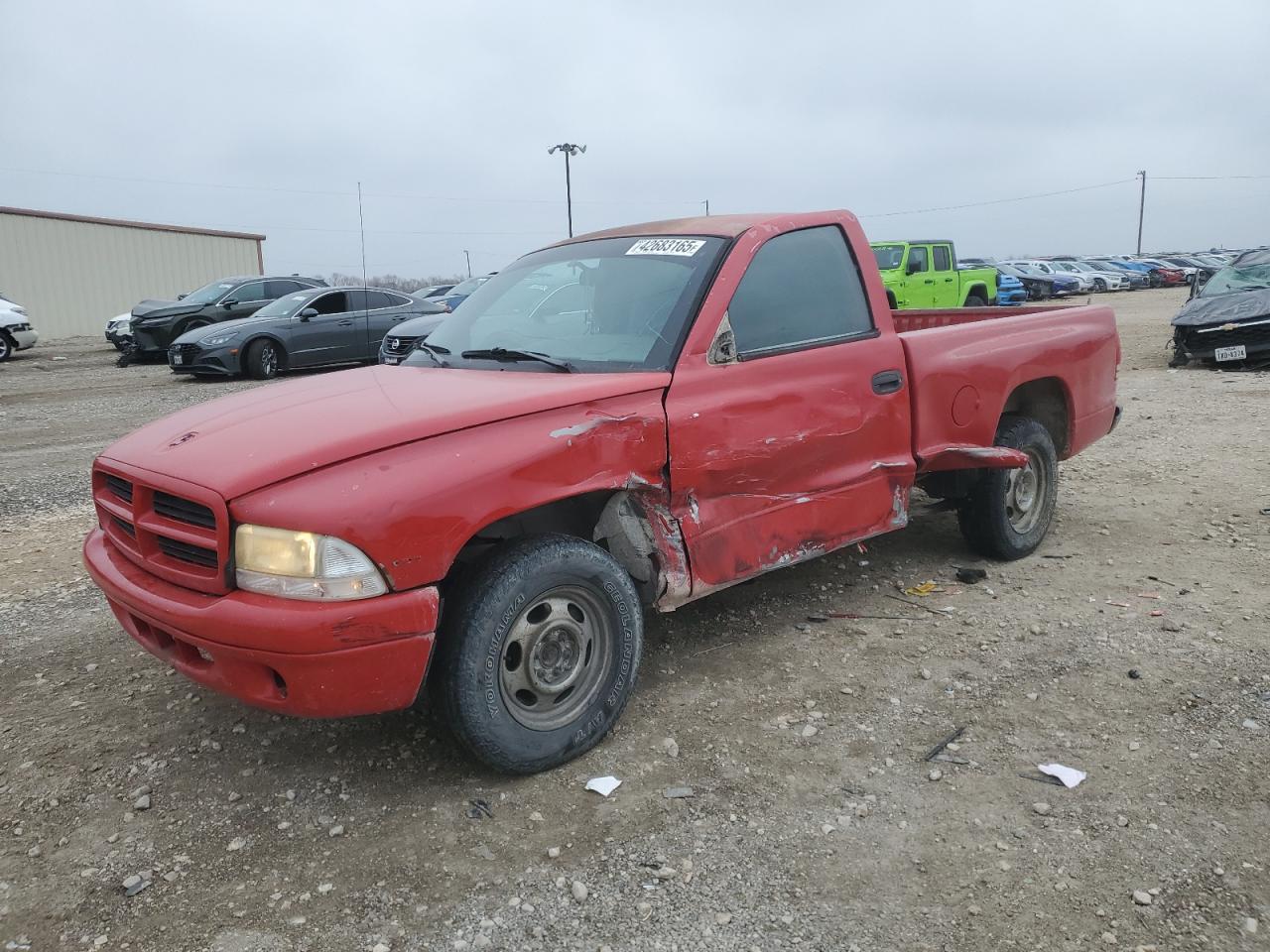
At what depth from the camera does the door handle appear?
4023 mm

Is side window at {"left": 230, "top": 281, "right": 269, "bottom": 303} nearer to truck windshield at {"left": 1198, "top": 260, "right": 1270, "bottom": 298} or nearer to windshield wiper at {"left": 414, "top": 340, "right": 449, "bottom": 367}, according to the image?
windshield wiper at {"left": 414, "top": 340, "right": 449, "bottom": 367}

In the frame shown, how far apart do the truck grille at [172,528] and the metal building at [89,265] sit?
92.9 ft

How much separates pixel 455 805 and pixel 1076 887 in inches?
69.8

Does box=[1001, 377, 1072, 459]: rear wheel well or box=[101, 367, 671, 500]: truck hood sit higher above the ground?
box=[101, 367, 671, 500]: truck hood

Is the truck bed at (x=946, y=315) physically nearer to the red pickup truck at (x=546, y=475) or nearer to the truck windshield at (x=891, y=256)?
the red pickup truck at (x=546, y=475)

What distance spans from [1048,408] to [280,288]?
16.4 meters

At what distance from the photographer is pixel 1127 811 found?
9.23 feet

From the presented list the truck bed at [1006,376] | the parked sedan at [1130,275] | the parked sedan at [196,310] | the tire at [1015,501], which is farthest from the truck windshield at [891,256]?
Result: the parked sedan at [1130,275]

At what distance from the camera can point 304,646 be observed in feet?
8.35

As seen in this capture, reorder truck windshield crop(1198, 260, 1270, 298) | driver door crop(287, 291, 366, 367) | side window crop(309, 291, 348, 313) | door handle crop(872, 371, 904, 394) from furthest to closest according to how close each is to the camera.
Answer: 1. side window crop(309, 291, 348, 313)
2. driver door crop(287, 291, 366, 367)
3. truck windshield crop(1198, 260, 1270, 298)
4. door handle crop(872, 371, 904, 394)

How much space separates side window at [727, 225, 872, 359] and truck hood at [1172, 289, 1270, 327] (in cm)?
1102

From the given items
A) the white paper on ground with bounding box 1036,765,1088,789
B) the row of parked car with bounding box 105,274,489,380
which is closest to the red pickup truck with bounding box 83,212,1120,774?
the white paper on ground with bounding box 1036,765,1088,789

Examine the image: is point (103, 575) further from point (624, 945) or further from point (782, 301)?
point (782, 301)

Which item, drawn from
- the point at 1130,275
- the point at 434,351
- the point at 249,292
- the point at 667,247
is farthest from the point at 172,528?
the point at 1130,275
